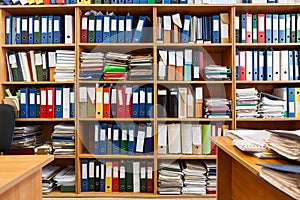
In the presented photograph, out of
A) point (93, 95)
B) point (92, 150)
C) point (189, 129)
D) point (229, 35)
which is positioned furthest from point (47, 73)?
point (229, 35)

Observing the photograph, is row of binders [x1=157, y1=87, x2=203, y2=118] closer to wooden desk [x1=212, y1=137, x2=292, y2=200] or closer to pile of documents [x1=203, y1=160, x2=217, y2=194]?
pile of documents [x1=203, y1=160, x2=217, y2=194]

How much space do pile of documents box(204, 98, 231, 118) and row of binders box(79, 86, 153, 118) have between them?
57 cm

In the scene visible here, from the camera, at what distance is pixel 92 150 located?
317 cm

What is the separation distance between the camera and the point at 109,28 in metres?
3.12

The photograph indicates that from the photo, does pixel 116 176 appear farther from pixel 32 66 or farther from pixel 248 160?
pixel 248 160

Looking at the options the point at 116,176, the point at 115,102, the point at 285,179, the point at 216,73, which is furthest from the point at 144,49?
the point at 285,179

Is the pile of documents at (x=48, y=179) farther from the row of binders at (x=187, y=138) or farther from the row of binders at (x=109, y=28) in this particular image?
the row of binders at (x=109, y=28)

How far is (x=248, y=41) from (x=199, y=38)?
1.58 feet

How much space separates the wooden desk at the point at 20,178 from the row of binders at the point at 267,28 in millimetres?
2372

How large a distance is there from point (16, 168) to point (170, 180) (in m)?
2.09

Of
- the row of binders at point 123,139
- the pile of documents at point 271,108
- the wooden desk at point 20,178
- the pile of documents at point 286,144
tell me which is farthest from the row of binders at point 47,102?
the pile of documents at point 286,144

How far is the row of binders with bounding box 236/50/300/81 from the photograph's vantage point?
3.06 meters

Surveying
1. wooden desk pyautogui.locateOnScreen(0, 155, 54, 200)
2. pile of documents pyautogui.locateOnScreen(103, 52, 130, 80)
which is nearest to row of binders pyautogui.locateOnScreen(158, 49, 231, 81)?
pile of documents pyautogui.locateOnScreen(103, 52, 130, 80)

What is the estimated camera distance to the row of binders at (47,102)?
3.11 metres
